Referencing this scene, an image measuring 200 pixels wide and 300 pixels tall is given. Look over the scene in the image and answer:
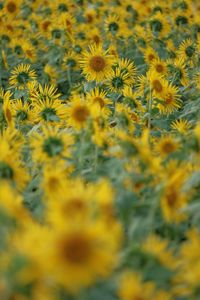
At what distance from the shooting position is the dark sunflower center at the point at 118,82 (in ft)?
10.4

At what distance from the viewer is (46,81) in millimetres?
3990

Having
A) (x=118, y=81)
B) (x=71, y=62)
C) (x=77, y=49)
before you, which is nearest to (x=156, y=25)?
(x=77, y=49)

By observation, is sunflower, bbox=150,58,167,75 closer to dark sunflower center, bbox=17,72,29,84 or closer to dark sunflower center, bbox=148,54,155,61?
dark sunflower center, bbox=148,54,155,61

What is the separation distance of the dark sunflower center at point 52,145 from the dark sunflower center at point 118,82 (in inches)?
43.4

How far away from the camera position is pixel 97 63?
3273mm

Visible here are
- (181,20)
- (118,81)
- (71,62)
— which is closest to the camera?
(118,81)

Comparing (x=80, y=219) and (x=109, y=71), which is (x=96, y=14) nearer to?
(x=109, y=71)

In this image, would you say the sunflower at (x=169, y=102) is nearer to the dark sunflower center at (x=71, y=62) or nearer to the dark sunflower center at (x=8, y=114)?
the dark sunflower center at (x=8, y=114)

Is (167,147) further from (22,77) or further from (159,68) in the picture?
(22,77)

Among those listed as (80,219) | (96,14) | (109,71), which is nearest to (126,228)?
(80,219)

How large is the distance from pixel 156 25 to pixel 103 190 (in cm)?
292

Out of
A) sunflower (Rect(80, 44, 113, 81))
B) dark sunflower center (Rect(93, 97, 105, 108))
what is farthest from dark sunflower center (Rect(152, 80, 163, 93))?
sunflower (Rect(80, 44, 113, 81))

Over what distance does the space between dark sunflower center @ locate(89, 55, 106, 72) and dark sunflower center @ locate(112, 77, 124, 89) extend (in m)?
0.11

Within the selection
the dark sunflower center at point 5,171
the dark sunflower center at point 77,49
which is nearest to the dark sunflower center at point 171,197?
the dark sunflower center at point 5,171
